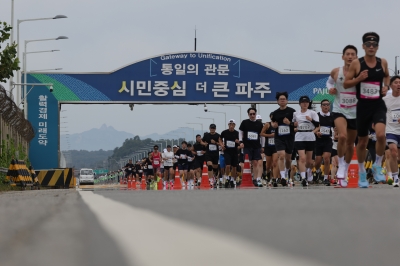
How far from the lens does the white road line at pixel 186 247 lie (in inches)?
107

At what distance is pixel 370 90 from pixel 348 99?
141 cm

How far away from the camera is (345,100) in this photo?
15195 mm

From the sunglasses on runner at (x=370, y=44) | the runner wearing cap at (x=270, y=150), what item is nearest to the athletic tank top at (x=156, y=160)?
the runner wearing cap at (x=270, y=150)

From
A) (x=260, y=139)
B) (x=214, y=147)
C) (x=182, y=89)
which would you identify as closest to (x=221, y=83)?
(x=182, y=89)

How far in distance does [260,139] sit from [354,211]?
61.2 feet

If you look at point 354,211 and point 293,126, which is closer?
point 354,211

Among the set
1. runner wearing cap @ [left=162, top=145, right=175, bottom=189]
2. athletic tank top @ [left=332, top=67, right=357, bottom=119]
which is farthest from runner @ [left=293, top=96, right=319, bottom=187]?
runner wearing cap @ [left=162, top=145, right=175, bottom=189]

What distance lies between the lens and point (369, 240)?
11.4 ft

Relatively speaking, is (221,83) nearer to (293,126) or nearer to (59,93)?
(59,93)

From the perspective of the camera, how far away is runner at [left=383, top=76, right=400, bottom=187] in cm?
1734

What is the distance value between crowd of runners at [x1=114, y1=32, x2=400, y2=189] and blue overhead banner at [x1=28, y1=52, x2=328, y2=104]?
14358 mm

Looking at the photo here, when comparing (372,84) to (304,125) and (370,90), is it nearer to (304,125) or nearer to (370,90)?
(370,90)

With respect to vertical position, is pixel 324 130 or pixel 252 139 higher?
pixel 324 130

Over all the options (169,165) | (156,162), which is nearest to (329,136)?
(169,165)
